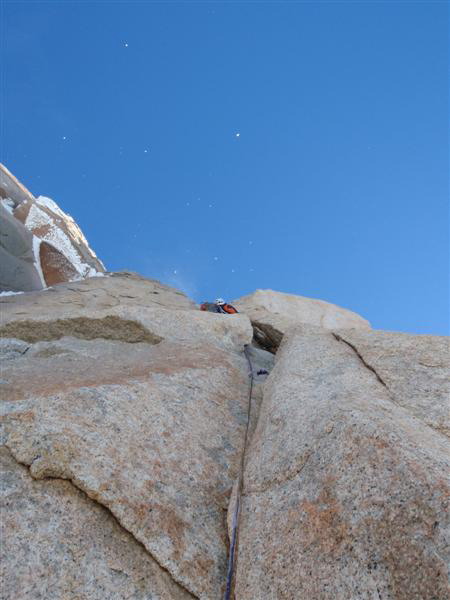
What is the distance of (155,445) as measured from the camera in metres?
5.52

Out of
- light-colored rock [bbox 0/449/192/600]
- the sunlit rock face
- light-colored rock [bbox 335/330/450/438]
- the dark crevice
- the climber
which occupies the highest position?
the sunlit rock face

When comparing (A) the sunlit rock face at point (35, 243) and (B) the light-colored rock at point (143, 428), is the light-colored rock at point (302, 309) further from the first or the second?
(B) the light-colored rock at point (143, 428)

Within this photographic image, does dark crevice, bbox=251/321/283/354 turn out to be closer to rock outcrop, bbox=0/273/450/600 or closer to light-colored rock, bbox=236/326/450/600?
rock outcrop, bbox=0/273/450/600

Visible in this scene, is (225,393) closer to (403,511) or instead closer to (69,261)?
(403,511)

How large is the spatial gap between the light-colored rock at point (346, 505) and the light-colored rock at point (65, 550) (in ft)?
3.22

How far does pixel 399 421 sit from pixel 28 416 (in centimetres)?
425

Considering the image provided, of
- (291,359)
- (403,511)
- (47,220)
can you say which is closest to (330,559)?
(403,511)

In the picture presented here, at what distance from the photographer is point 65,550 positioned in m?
4.04

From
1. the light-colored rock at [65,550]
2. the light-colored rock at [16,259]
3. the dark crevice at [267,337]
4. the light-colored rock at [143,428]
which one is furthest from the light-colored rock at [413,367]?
the light-colored rock at [16,259]

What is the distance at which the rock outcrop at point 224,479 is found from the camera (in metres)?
3.68

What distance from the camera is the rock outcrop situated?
12.1 ft

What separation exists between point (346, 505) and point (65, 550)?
2.62 meters

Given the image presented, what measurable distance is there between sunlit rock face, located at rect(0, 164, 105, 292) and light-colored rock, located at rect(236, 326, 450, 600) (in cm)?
1809

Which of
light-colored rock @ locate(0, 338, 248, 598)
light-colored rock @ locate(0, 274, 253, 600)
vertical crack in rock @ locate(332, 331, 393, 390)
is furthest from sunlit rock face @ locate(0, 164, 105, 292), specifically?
vertical crack in rock @ locate(332, 331, 393, 390)
